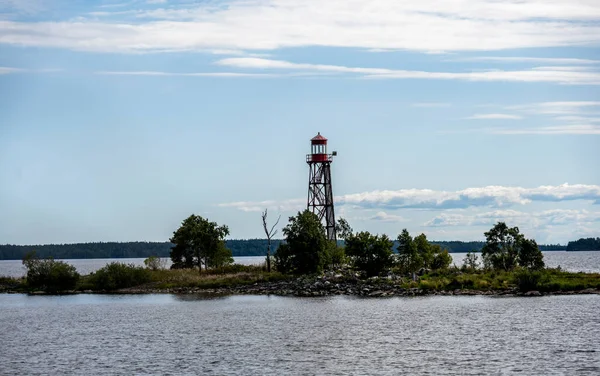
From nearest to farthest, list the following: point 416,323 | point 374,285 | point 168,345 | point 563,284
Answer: point 168,345, point 416,323, point 563,284, point 374,285

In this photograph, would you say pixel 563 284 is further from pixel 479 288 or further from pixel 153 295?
pixel 153 295

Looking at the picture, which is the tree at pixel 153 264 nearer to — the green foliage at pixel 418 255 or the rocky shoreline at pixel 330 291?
the rocky shoreline at pixel 330 291

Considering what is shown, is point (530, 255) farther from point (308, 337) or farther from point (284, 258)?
point (308, 337)

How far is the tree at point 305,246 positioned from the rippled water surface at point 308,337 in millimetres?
14624

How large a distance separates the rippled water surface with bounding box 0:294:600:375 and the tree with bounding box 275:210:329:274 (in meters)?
14.6

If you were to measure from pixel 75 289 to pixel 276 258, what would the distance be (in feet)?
82.7

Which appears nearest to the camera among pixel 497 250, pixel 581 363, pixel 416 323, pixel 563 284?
pixel 581 363

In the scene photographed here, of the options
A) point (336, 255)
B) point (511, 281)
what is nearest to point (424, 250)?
point (336, 255)

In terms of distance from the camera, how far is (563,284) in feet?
259

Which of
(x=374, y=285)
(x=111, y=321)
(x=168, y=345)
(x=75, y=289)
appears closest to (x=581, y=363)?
(x=168, y=345)

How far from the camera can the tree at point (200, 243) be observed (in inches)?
4028

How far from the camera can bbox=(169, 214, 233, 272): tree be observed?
102312 mm

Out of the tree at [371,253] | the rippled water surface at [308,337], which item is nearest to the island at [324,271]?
the tree at [371,253]

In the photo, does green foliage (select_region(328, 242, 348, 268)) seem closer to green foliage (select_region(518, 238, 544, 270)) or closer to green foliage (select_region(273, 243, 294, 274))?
green foliage (select_region(273, 243, 294, 274))
